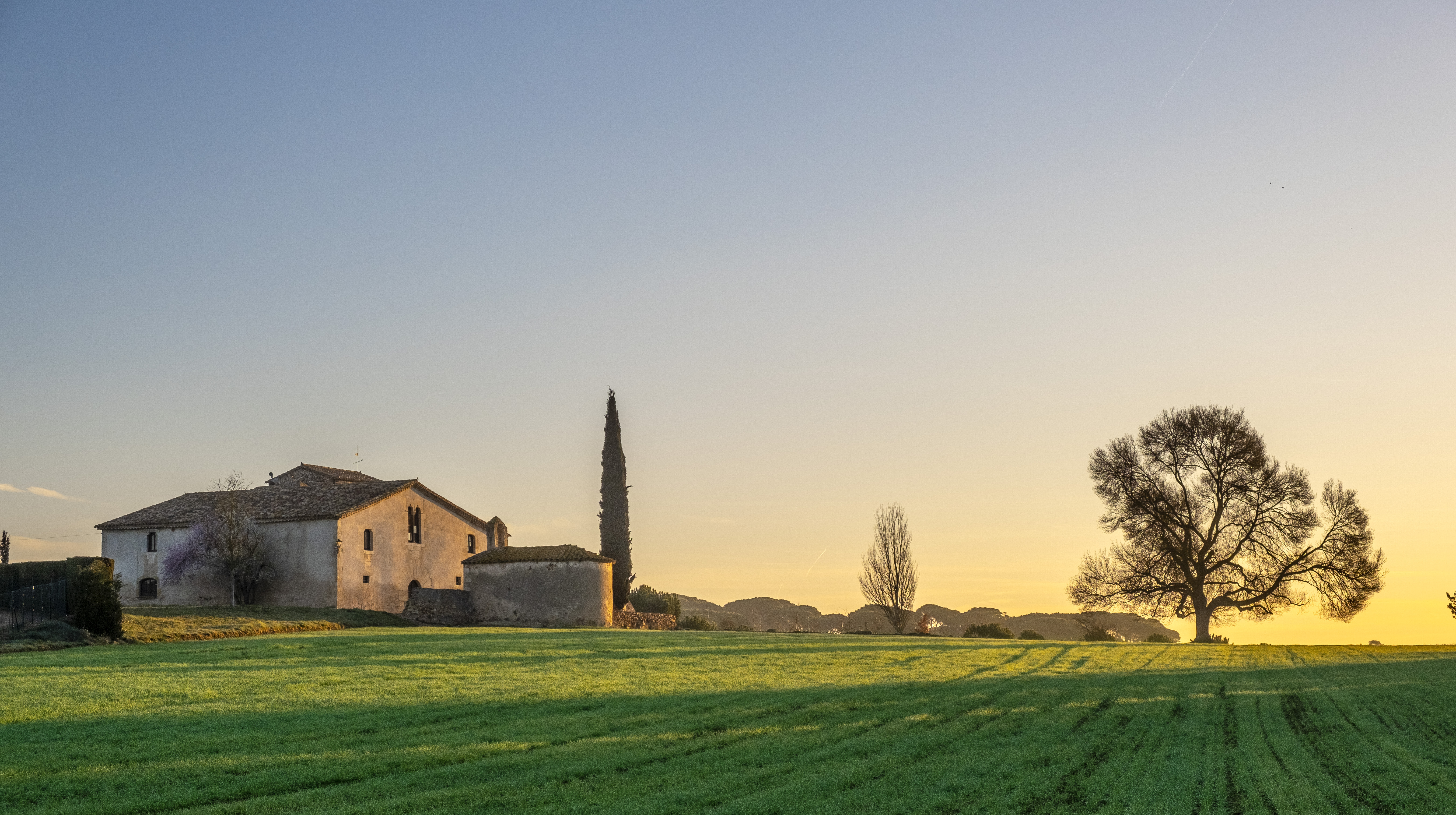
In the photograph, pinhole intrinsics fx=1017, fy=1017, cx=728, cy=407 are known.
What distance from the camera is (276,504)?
5716 centimetres

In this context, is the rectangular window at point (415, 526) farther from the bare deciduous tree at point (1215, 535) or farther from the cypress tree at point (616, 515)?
the bare deciduous tree at point (1215, 535)

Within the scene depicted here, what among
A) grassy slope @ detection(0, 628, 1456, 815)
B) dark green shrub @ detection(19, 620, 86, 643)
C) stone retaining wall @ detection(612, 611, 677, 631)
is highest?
grassy slope @ detection(0, 628, 1456, 815)

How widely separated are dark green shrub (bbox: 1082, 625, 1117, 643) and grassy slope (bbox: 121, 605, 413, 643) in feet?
113

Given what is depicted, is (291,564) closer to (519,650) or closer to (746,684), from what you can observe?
(519,650)

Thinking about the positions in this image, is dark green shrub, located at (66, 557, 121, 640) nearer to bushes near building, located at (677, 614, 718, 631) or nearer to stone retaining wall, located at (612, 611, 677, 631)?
stone retaining wall, located at (612, 611, 677, 631)

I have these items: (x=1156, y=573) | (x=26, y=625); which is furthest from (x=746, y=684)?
(x=1156, y=573)

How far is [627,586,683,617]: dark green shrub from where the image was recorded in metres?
67.1

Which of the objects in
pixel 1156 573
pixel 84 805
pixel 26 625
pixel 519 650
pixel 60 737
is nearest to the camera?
pixel 84 805

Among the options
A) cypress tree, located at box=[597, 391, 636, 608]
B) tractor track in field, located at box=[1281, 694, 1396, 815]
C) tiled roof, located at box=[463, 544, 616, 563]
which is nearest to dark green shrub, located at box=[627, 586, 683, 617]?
cypress tree, located at box=[597, 391, 636, 608]

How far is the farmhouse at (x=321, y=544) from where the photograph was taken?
5388 cm

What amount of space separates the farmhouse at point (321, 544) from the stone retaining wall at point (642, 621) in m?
8.21

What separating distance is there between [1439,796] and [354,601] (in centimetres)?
5147

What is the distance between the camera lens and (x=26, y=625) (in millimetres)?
34938

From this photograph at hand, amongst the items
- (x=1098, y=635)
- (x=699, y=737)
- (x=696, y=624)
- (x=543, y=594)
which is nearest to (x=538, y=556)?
(x=543, y=594)
